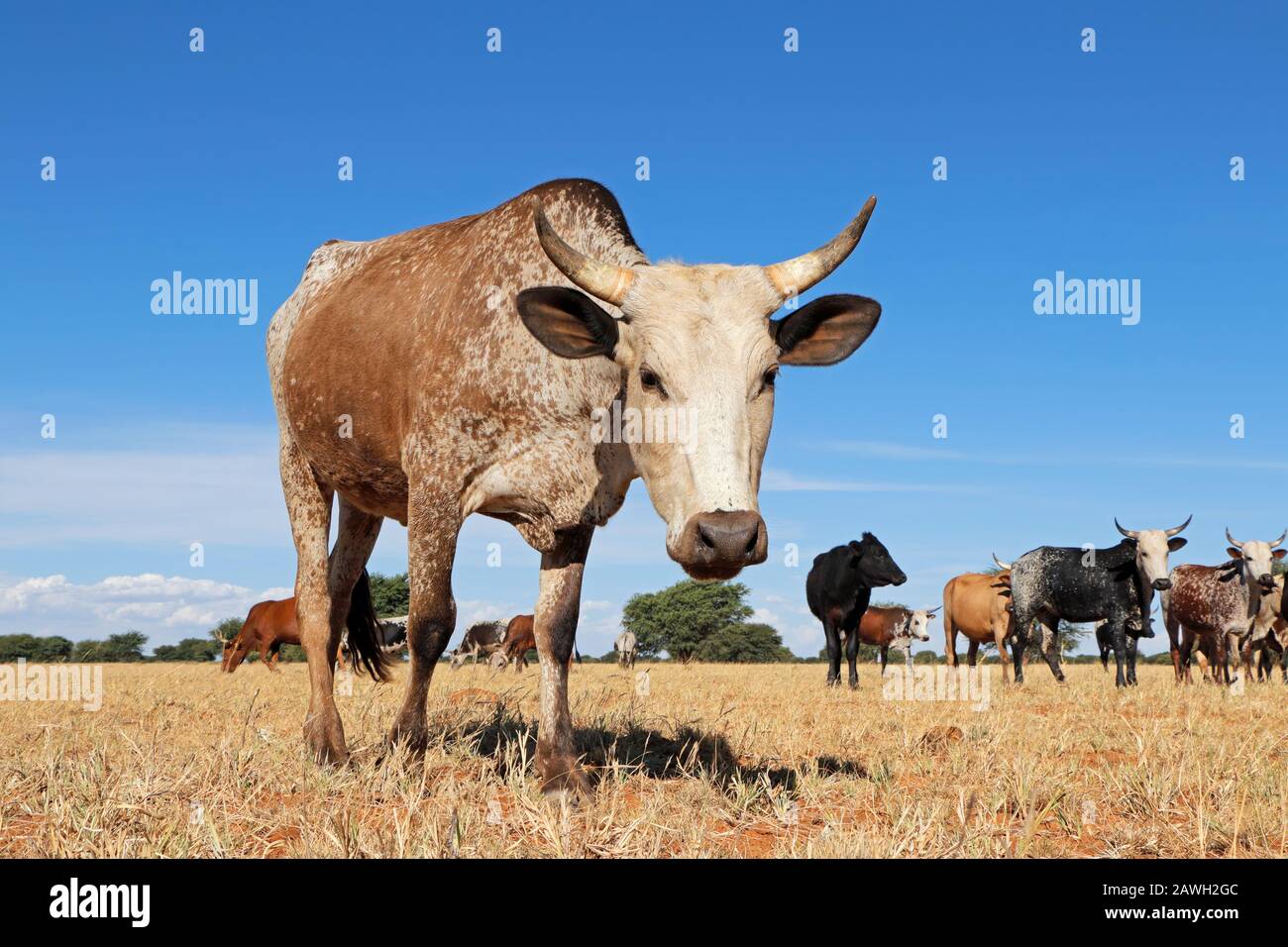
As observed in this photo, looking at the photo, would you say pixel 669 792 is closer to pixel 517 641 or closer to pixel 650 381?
pixel 650 381

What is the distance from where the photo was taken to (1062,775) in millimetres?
5340

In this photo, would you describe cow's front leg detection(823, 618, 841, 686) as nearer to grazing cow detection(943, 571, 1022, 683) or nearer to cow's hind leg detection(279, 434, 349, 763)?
grazing cow detection(943, 571, 1022, 683)

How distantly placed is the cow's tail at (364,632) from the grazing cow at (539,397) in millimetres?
1358

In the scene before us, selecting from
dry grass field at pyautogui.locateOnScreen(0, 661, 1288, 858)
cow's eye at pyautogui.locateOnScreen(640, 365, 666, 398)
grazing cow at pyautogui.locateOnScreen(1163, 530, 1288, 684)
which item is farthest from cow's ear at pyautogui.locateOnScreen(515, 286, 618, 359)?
grazing cow at pyautogui.locateOnScreen(1163, 530, 1288, 684)

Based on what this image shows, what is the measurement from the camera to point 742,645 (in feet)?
175

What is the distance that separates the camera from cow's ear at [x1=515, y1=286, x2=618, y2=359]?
4.59 metres

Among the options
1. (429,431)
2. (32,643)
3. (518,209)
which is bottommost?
(32,643)

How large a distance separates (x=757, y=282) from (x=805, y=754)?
3.23 meters

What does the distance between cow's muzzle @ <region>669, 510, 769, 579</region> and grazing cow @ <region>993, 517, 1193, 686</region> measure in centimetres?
1385

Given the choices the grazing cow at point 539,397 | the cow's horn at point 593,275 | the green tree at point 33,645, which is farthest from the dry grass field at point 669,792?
the green tree at point 33,645

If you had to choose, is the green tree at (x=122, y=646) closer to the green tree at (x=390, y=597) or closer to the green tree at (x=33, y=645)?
the green tree at (x=33, y=645)

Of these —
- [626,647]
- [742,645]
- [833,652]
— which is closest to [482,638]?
[626,647]

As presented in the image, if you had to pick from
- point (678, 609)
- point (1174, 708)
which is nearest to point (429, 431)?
point (1174, 708)
